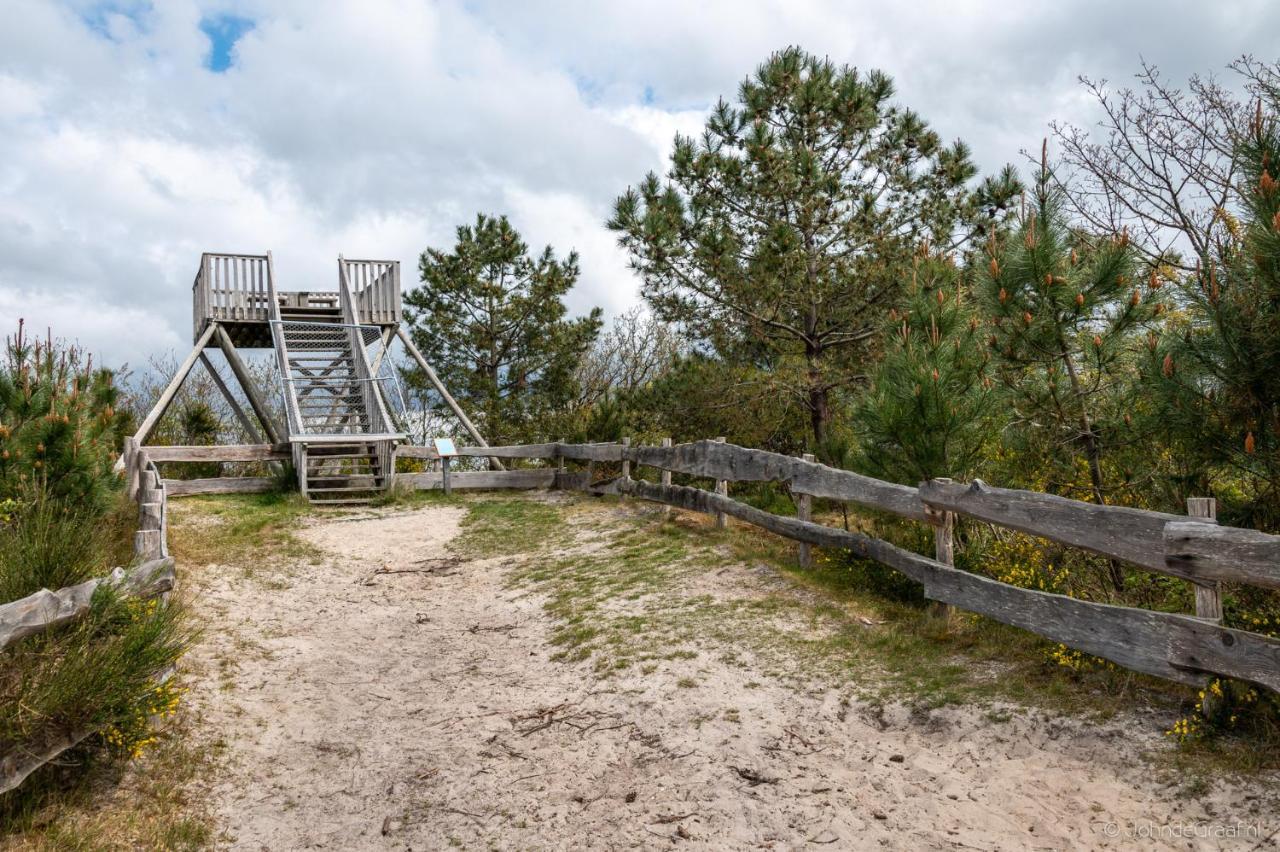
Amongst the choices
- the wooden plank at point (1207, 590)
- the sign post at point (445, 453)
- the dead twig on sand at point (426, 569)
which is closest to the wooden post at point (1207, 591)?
the wooden plank at point (1207, 590)

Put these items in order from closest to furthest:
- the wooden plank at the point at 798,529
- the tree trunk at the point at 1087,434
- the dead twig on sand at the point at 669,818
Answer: the dead twig on sand at the point at 669,818 < the tree trunk at the point at 1087,434 < the wooden plank at the point at 798,529

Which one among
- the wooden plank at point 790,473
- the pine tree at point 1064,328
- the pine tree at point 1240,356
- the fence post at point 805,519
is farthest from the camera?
the fence post at point 805,519

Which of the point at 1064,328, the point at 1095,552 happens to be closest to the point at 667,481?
the point at 1064,328

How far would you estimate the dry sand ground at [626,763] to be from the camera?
4.35m

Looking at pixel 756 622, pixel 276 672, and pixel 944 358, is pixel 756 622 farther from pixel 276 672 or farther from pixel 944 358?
A: pixel 276 672

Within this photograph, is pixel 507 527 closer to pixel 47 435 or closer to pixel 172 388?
pixel 47 435

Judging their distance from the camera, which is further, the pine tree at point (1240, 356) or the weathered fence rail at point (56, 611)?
the pine tree at point (1240, 356)

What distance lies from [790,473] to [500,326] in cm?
1606

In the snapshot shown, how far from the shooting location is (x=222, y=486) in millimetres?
16422

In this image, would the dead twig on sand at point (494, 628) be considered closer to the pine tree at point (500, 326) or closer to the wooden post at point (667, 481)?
the wooden post at point (667, 481)

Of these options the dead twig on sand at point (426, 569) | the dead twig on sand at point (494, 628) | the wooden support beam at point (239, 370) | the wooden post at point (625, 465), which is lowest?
the dead twig on sand at point (494, 628)

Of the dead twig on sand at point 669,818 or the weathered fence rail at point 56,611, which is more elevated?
the weathered fence rail at point 56,611

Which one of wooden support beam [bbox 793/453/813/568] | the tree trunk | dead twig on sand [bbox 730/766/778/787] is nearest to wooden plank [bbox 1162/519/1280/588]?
the tree trunk

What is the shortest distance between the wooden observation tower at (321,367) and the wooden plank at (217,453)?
30 cm
